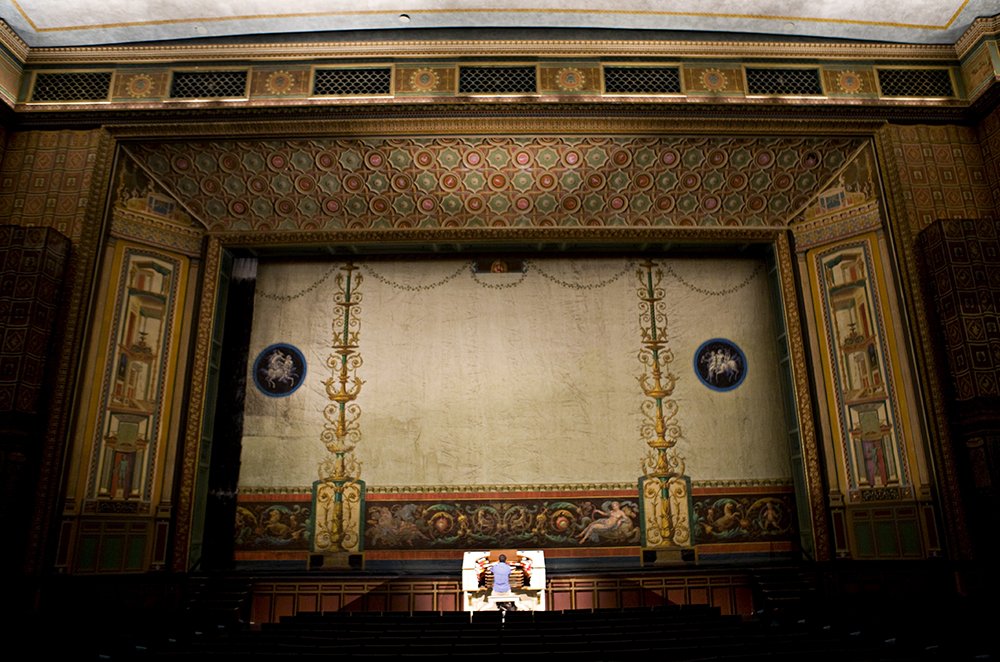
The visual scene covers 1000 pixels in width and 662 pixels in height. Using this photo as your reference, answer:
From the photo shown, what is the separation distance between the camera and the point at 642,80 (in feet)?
32.7

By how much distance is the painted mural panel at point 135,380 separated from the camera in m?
8.93

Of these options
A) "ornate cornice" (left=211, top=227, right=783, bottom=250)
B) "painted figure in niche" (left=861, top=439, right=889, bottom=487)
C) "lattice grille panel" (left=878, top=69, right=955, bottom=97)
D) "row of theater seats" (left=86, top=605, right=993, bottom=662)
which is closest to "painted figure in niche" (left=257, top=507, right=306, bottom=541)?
"row of theater seats" (left=86, top=605, right=993, bottom=662)

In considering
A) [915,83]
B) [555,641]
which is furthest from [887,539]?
[915,83]

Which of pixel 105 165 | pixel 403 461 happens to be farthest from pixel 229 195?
pixel 403 461

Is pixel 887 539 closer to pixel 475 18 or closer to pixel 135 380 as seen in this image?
pixel 475 18

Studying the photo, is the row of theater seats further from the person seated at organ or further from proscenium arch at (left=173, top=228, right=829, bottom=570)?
proscenium arch at (left=173, top=228, right=829, bottom=570)

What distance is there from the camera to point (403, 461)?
34.3ft

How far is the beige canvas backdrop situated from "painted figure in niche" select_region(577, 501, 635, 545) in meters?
0.43

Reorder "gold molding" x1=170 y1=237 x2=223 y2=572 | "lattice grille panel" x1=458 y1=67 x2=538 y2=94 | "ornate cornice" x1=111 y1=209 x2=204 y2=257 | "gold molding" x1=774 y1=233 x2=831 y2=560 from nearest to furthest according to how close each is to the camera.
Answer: "gold molding" x1=170 y1=237 x2=223 y2=572 < "gold molding" x1=774 y1=233 x2=831 y2=560 < "ornate cornice" x1=111 y1=209 x2=204 y2=257 < "lattice grille panel" x1=458 y1=67 x2=538 y2=94

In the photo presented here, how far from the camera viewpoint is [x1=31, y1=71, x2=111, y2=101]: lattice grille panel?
9.75 m

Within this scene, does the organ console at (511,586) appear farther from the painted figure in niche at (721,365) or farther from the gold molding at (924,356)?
the gold molding at (924,356)

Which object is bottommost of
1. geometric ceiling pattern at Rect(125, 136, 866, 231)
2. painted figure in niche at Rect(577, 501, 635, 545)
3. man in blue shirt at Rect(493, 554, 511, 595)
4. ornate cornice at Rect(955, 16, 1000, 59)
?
man in blue shirt at Rect(493, 554, 511, 595)

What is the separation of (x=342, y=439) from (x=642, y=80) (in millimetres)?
6723

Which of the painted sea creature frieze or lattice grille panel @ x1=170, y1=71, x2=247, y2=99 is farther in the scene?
the painted sea creature frieze
